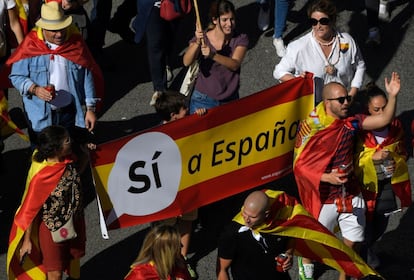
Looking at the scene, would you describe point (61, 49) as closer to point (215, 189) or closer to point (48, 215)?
point (48, 215)

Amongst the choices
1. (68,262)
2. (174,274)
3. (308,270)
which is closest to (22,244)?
(68,262)

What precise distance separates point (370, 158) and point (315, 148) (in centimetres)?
50

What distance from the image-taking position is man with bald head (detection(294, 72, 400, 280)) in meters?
8.67

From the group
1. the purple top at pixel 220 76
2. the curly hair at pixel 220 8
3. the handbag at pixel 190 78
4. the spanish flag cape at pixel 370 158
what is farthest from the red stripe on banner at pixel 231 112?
the spanish flag cape at pixel 370 158

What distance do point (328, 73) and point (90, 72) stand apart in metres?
2.06

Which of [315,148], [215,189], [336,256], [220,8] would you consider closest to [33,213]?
[215,189]

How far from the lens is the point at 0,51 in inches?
400

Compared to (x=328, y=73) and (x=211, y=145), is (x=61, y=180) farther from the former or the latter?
(x=328, y=73)

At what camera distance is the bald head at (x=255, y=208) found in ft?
25.6

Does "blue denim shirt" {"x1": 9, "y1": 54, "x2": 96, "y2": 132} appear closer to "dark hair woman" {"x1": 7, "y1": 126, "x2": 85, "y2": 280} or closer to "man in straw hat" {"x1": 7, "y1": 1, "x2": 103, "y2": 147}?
"man in straw hat" {"x1": 7, "y1": 1, "x2": 103, "y2": 147}

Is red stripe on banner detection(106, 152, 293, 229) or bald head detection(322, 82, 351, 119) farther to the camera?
red stripe on banner detection(106, 152, 293, 229)

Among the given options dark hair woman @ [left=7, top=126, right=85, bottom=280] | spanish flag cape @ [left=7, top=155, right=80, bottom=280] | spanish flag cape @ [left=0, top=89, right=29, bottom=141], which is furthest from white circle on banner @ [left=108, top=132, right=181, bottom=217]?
spanish flag cape @ [left=0, top=89, right=29, bottom=141]

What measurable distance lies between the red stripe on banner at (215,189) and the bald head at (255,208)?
4.76 ft

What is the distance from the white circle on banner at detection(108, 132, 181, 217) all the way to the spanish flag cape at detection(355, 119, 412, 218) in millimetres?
1482
